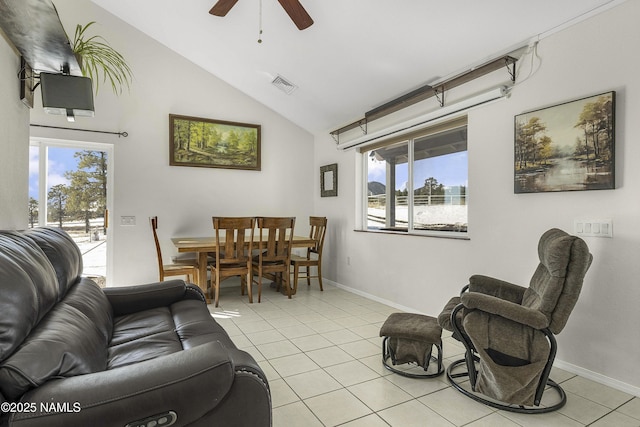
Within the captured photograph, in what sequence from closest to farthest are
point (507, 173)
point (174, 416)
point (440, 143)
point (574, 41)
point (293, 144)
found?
point (174, 416) < point (574, 41) < point (507, 173) < point (440, 143) < point (293, 144)

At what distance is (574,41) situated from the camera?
2414 millimetres

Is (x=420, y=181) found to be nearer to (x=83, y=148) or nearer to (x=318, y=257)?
(x=318, y=257)

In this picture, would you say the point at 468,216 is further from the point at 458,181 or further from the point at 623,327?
the point at 623,327

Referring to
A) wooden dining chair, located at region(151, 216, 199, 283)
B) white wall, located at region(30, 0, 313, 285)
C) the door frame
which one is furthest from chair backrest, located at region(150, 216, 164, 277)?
the door frame

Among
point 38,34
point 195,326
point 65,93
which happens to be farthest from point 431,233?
point 38,34

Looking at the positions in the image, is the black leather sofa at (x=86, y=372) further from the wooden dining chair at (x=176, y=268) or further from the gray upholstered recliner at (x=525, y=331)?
the wooden dining chair at (x=176, y=268)

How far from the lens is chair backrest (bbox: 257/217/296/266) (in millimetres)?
4305

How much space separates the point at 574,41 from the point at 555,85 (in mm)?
293

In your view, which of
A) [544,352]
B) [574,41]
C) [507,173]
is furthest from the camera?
[507,173]

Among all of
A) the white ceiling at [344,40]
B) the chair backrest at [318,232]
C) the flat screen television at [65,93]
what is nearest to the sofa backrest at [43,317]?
the flat screen television at [65,93]

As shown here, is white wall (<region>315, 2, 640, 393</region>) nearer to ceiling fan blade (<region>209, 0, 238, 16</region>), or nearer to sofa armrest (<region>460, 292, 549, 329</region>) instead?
sofa armrest (<region>460, 292, 549, 329</region>)

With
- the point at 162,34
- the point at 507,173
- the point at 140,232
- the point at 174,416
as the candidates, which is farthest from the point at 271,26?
the point at 174,416

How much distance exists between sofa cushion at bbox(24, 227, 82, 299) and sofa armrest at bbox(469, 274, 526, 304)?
2511 millimetres

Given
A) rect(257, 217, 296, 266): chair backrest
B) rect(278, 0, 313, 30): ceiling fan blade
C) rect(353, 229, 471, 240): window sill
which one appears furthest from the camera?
rect(257, 217, 296, 266): chair backrest
